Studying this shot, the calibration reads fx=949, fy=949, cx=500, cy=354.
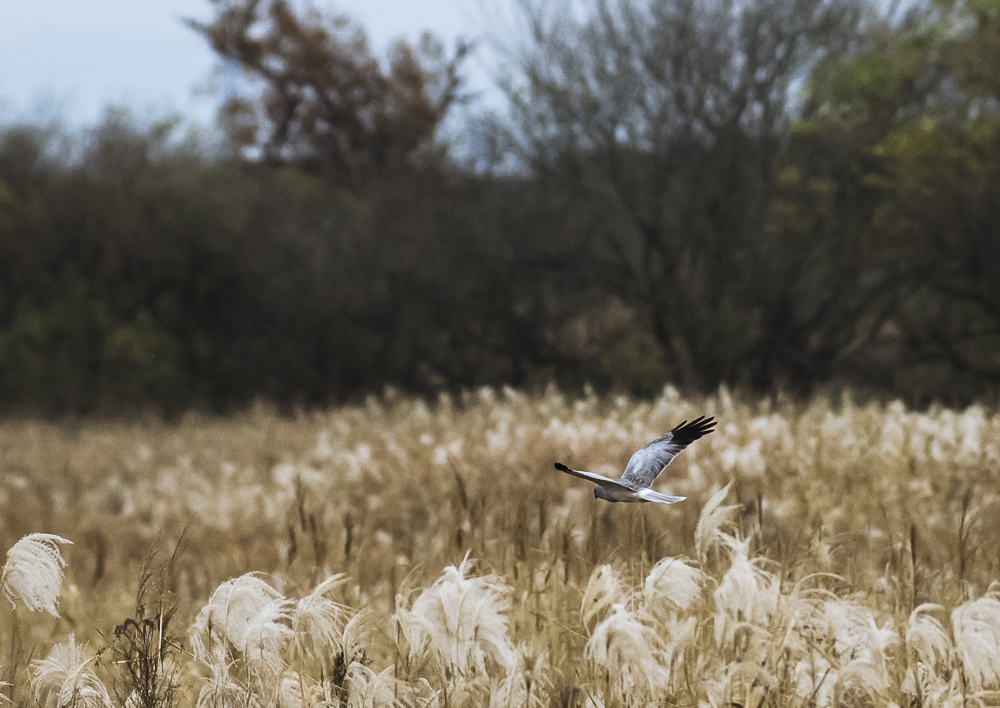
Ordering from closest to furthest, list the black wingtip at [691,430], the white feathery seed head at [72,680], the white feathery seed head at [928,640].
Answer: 1. the black wingtip at [691,430]
2. the white feathery seed head at [72,680]
3. the white feathery seed head at [928,640]

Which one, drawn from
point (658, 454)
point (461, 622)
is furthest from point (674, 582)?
point (658, 454)

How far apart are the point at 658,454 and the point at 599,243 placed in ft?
45.1

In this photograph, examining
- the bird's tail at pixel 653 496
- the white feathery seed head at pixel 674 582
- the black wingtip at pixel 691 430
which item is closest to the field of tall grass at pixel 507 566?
the white feathery seed head at pixel 674 582

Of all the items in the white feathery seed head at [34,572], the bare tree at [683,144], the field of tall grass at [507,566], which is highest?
the bare tree at [683,144]

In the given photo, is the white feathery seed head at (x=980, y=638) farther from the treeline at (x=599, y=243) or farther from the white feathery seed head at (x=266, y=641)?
the treeline at (x=599, y=243)

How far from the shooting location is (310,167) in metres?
20.5

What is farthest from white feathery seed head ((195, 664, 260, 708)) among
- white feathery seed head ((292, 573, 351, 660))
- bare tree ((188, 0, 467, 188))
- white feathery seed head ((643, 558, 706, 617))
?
bare tree ((188, 0, 467, 188))

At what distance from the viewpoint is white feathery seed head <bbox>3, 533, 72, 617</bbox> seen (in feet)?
6.36

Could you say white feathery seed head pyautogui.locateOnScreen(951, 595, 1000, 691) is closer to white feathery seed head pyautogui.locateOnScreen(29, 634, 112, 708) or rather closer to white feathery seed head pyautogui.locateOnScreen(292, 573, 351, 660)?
white feathery seed head pyautogui.locateOnScreen(292, 573, 351, 660)

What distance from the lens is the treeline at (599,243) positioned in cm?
1315

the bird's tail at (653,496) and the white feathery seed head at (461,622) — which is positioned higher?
the bird's tail at (653,496)

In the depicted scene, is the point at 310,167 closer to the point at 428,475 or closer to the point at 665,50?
the point at 665,50

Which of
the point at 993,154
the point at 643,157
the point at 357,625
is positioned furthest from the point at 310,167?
the point at 357,625

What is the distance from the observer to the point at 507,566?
3.38 metres
